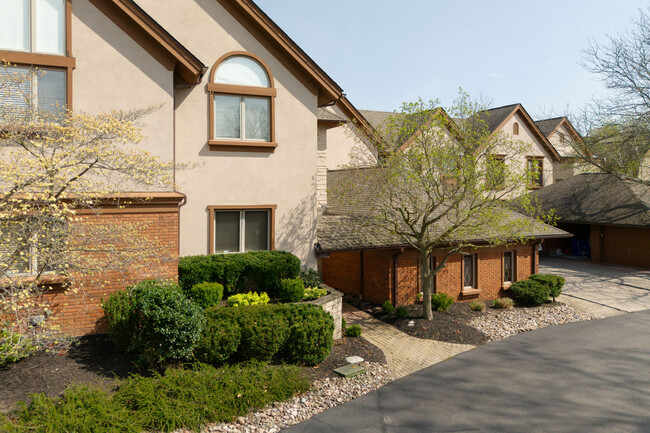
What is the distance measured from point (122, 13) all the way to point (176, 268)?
22.0 feet

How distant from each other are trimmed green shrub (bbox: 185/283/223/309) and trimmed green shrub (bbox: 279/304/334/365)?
196cm

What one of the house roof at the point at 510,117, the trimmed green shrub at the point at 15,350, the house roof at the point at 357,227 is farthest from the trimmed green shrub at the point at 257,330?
the house roof at the point at 510,117

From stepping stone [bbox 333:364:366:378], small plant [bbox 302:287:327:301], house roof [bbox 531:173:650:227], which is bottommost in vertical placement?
stepping stone [bbox 333:364:366:378]

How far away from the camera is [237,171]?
1315 centimetres

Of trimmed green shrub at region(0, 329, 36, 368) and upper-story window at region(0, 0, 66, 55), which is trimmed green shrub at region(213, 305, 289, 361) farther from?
upper-story window at region(0, 0, 66, 55)

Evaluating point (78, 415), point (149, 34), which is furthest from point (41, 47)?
point (78, 415)

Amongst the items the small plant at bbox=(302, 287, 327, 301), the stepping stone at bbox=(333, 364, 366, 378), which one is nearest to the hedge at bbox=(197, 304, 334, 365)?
the stepping stone at bbox=(333, 364, 366, 378)

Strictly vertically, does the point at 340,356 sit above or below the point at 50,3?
below

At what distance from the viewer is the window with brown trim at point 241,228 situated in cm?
1309

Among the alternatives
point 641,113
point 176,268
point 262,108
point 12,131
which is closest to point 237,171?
point 262,108

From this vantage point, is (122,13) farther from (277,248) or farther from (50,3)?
(277,248)

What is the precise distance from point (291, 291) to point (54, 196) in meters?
6.19

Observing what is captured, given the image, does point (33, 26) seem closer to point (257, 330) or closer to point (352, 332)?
point (257, 330)

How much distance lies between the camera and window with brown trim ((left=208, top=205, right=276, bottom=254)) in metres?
13.1
